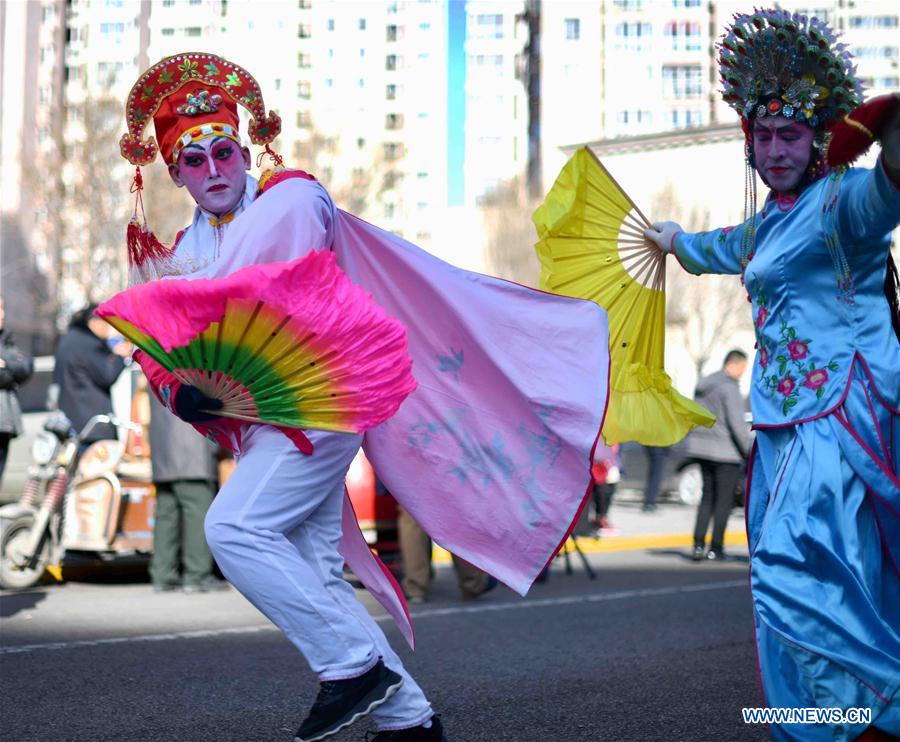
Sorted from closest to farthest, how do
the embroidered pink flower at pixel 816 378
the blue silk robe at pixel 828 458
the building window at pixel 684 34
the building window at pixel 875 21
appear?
1. the blue silk robe at pixel 828 458
2. the embroidered pink flower at pixel 816 378
3. the building window at pixel 875 21
4. the building window at pixel 684 34

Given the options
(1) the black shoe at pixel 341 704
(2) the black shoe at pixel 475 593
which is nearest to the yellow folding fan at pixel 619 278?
(1) the black shoe at pixel 341 704

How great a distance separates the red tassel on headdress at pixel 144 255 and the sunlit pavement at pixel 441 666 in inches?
62.2

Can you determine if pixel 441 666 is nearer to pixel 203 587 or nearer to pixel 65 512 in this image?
pixel 203 587

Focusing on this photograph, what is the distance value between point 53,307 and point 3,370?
34142mm

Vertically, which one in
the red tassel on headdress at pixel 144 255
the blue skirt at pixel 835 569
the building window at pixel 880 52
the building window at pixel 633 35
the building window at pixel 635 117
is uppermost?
the building window at pixel 633 35

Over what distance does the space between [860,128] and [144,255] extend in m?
2.27

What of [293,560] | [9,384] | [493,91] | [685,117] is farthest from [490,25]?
[293,560]

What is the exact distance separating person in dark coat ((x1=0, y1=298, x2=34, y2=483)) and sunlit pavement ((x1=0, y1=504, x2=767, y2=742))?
1.13 metres

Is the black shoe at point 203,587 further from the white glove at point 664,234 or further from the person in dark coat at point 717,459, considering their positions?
the white glove at point 664,234

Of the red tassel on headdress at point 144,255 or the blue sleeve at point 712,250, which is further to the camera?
the blue sleeve at point 712,250

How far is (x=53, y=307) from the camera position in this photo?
42.3 meters

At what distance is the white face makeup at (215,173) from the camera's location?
170 inches

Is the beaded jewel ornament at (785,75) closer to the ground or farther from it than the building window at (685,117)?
closer to the ground

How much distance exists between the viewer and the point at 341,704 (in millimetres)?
3736
